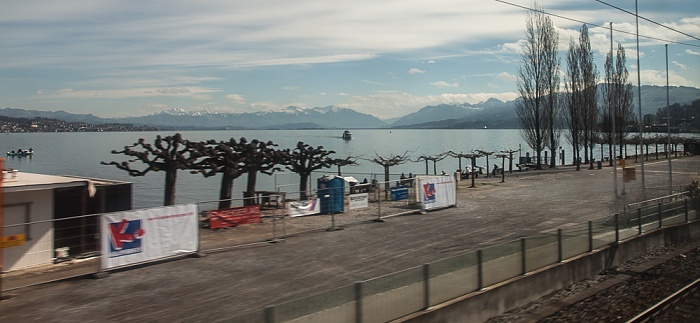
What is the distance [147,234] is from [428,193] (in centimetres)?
1638

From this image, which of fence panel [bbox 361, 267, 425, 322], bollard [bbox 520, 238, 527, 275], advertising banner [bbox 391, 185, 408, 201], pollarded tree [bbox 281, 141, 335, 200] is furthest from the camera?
pollarded tree [bbox 281, 141, 335, 200]

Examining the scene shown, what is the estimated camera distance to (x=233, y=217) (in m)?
23.8

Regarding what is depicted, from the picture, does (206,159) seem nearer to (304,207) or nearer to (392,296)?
(304,207)

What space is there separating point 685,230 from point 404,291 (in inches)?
760

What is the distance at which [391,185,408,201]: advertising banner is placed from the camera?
3209 cm

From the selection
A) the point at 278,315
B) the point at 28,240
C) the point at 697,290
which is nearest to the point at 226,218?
the point at 28,240

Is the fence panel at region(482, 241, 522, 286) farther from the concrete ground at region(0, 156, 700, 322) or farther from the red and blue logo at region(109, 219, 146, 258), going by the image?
the red and blue logo at region(109, 219, 146, 258)

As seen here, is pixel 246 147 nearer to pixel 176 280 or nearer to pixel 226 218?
pixel 226 218

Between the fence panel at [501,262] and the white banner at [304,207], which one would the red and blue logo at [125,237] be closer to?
the white banner at [304,207]

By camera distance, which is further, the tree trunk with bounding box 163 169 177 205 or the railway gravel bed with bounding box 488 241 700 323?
the tree trunk with bounding box 163 169 177 205

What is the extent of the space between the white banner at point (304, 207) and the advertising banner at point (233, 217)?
4.90 feet

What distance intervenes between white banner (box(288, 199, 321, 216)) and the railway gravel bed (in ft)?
39.3

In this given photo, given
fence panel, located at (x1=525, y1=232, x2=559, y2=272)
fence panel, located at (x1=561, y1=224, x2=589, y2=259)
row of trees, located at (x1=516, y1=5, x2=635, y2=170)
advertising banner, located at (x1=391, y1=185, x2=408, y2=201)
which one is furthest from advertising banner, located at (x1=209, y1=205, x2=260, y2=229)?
row of trees, located at (x1=516, y1=5, x2=635, y2=170)

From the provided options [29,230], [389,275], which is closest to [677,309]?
[389,275]
